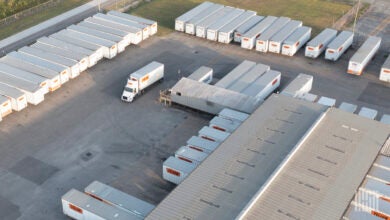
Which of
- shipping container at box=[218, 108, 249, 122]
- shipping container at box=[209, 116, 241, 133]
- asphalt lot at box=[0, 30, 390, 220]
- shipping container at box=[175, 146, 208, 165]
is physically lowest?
asphalt lot at box=[0, 30, 390, 220]

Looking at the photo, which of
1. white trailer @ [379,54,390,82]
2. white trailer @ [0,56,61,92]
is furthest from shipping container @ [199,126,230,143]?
white trailer @ [379,54,390,82]

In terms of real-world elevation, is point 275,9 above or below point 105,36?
below

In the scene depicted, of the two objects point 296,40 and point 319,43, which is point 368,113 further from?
point 296,40

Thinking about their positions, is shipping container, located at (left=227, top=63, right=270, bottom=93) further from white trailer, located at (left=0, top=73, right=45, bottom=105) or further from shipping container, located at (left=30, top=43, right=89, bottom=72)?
white trailer, located at (left=0, top=73, right=45, bottom=105)

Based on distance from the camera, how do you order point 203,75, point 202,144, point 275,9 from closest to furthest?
point 202,144, point 203,75, point 275,9

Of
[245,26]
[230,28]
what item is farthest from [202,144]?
[245,26]

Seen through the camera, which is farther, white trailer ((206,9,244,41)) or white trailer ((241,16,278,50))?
white trailer ((206,9,244,41))

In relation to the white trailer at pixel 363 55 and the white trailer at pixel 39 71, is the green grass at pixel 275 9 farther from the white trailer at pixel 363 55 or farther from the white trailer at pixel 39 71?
the white trailer at pixel 39 71
